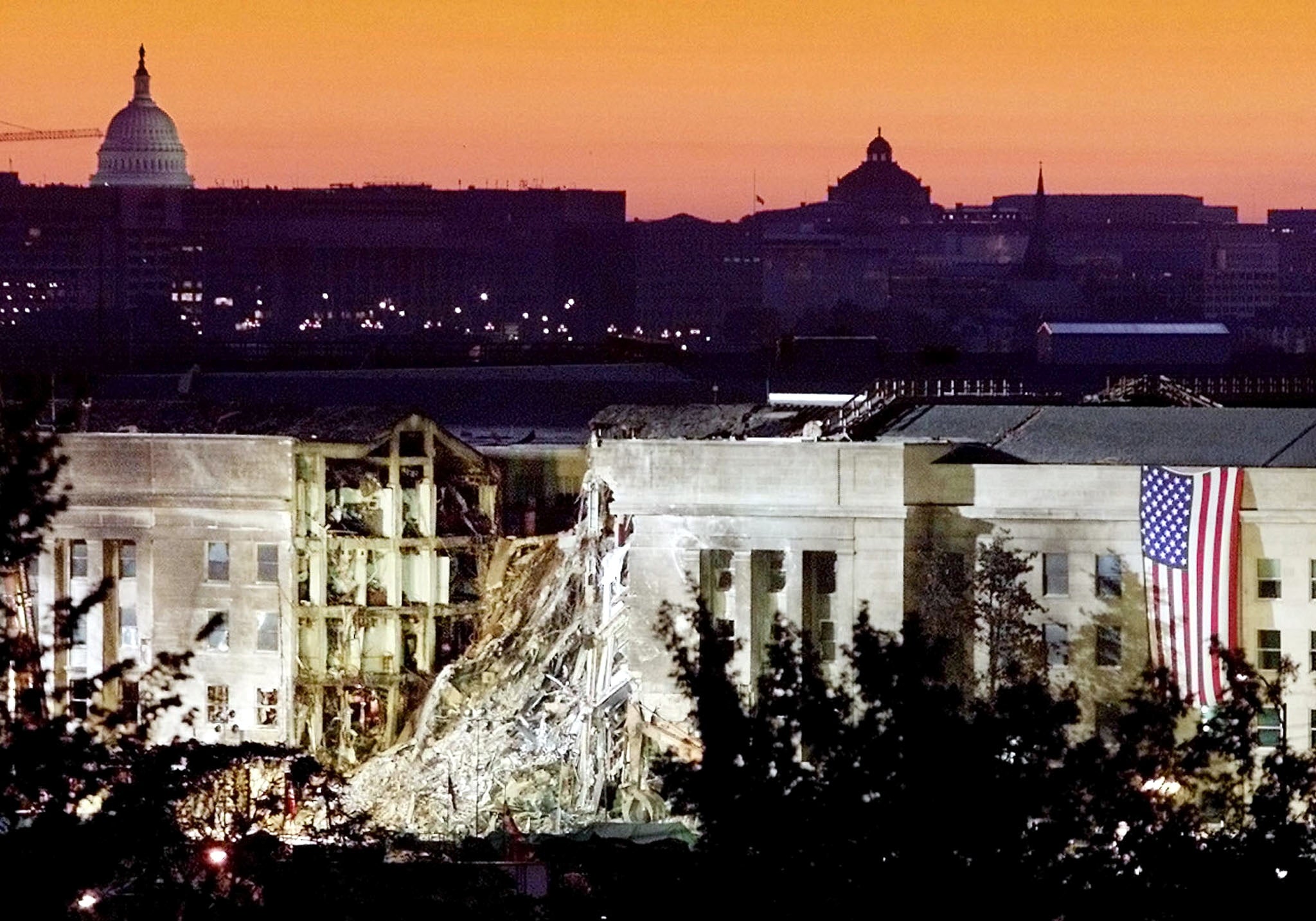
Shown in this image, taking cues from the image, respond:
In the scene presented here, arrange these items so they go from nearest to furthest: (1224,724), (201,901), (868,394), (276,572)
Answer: (201,901) → (1224,724) → (276,572) → (868,394)

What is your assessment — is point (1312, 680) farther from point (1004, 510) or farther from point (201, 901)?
point (201, 901)

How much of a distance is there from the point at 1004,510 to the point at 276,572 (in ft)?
30.5

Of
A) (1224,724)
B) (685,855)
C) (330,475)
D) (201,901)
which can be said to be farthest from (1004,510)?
(201,901)

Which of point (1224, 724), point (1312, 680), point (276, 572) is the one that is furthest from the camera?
point (276, 572)

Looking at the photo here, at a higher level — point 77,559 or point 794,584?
point 77,559

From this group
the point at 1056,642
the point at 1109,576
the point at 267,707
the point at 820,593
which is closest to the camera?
the point at 1056,642

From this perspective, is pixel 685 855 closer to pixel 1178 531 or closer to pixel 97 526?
pixel 1178 531

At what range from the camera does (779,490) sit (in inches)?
2427

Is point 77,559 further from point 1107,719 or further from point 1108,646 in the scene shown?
point 1107,719

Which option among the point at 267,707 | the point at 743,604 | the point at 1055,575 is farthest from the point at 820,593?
the point at 267,707

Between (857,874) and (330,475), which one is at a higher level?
(330,475)

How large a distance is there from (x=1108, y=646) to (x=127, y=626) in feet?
42.3

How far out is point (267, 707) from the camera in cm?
6262

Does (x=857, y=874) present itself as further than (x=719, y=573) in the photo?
No
